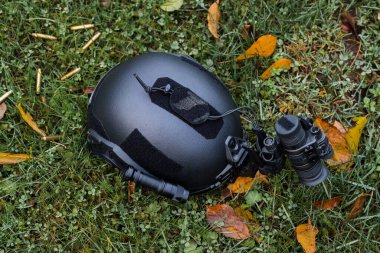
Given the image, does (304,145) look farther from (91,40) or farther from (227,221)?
(91,40)

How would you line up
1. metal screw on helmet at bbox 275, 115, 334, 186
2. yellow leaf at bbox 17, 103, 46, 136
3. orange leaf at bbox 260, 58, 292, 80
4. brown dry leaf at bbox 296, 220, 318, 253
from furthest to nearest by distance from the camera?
orange leaf at bbox 260, 58, 292, 80 < yellow leaf at bbox 17, 103, 46, 136 < brown dry leaf at bbox 296, 220, 318, 253 < metal screw on helmet at bbox 275, 115, 334, 186

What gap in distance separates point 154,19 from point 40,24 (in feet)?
2.42

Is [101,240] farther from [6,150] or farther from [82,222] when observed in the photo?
A: [6,150]

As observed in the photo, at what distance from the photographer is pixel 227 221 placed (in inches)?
144

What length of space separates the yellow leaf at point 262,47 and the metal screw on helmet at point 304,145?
3.18ft

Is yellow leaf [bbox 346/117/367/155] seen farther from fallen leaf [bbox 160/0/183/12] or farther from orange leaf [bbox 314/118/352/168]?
fallen leaf [bbox 160/0/183/12]

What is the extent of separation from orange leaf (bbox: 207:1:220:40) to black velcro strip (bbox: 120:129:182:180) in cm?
106

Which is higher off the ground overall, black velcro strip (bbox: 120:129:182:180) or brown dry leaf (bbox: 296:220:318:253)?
black velcro strip (bbox: 120:129:182:180)

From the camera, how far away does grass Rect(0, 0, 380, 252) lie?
11.9 feet

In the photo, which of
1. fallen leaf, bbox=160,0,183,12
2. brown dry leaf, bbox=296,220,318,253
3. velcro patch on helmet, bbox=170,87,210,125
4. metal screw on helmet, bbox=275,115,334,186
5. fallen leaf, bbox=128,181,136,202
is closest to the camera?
metal screw on helmet, bbox=275,115,334,186

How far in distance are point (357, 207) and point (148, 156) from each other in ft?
4.15

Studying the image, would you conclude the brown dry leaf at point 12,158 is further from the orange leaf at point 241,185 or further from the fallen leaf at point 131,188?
the orange leaf at point 241,185

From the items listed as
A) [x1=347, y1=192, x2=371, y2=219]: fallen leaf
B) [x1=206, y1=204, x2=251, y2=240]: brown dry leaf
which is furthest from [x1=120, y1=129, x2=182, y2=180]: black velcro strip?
[x1=347, y1=192, x2=371, y2=219]: fallen leaf

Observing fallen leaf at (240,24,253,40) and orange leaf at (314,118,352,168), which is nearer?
orange leaf at (314,118,352,168)
